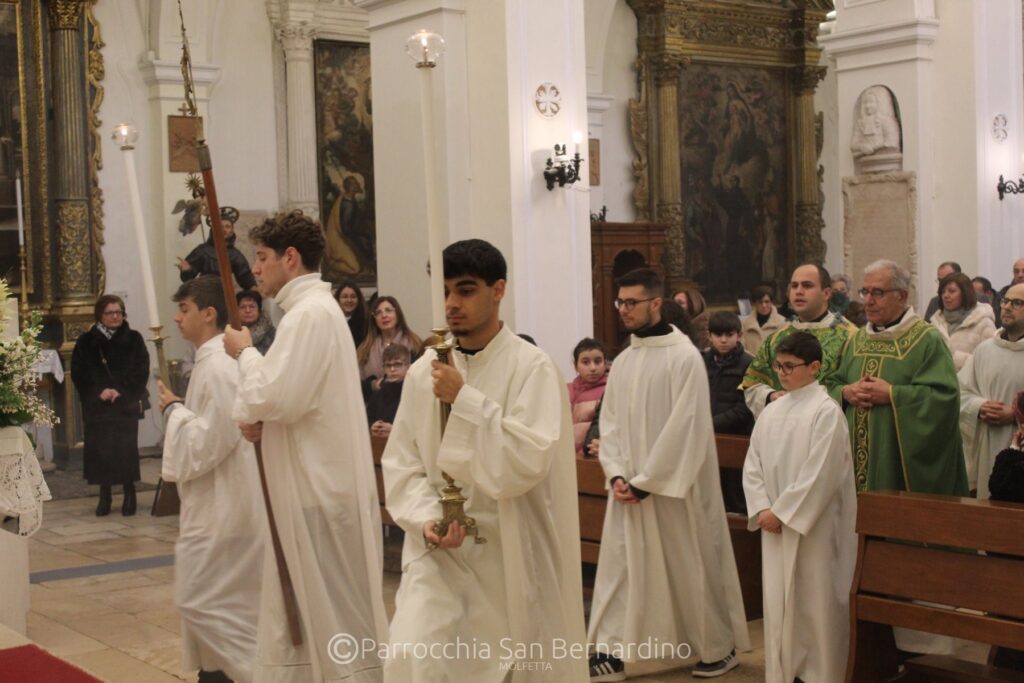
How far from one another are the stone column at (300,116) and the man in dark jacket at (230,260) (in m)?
1.63

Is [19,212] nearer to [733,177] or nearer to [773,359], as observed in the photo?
[773,359]

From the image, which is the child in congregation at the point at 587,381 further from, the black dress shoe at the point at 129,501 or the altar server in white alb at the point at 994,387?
the black dress shoe at the point at 129,501

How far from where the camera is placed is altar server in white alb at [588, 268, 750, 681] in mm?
6195

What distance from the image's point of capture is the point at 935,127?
13.6 metres

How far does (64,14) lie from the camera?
13.4 metres

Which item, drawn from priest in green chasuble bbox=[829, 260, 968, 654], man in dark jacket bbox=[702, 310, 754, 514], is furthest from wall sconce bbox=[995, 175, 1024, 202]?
priest in green chasuble bbox=[829, 260, 968, 654]

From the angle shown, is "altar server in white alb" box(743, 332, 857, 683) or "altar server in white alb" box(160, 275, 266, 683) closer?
"altar server in white alb" box(160, 275, 266, 683)

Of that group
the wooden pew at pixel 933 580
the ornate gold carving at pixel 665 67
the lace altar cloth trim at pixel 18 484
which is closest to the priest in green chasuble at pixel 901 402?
the wooden pew at pixel 933 580

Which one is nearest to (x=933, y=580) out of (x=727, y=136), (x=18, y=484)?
(x=18, y=484)

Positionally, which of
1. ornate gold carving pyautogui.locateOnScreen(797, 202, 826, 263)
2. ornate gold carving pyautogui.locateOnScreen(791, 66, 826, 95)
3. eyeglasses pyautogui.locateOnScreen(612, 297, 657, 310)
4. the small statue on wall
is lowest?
eyeglasses pyautogui.locateOnScreen(612, 297, 657, 310)

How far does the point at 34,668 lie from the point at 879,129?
11046 millimetres

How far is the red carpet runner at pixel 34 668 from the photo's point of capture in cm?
427

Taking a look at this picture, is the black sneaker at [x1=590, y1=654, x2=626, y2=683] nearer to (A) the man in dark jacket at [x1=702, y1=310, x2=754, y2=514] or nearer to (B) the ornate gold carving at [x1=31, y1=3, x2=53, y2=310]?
(A) the man in dark jacket at [x1=702, y1=310, x2=754, y2=514]

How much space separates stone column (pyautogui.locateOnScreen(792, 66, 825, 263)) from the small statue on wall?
6.82 metres
